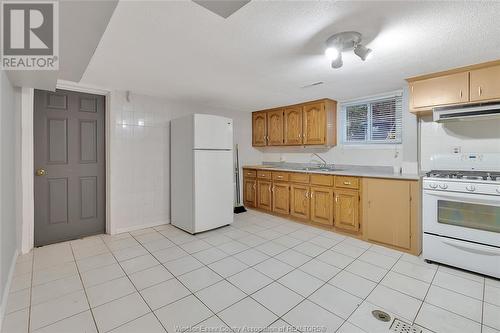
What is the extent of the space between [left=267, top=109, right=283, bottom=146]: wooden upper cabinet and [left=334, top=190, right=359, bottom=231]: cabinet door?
5.52 feet

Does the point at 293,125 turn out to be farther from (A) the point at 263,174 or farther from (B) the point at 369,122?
(B) the point at 369,122

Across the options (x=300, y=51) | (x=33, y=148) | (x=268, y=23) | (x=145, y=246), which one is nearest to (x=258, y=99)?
(x=300, y=51)

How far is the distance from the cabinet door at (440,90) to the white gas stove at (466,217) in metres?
0.73

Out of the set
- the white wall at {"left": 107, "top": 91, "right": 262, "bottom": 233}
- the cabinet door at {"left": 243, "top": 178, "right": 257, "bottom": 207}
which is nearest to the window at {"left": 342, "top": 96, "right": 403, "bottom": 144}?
the cabinet door at {"left": 243, "top": 178, "right": 257, "bottom": 207}

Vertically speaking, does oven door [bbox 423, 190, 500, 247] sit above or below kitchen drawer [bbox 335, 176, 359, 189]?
below

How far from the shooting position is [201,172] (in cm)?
341

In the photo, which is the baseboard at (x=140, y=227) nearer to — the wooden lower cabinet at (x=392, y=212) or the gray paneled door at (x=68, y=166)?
the gray paneled door at (x=68, y=166)

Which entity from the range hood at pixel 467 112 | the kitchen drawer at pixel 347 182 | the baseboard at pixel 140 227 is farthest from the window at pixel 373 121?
the baseboard at pixel 140 227

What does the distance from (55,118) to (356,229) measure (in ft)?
13.8

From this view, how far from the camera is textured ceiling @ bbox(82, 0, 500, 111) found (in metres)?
1.53

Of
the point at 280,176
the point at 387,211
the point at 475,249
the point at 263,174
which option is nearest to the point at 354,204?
the point at 387,211

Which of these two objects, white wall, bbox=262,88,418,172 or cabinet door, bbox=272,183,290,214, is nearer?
white wall, bbox=262,88,418,172

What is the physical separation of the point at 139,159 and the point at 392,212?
3.55m

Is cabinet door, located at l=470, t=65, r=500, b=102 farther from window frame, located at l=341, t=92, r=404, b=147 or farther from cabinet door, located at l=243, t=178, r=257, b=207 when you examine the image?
cabinet door, located at l=243, t=178, r=257, b=207
